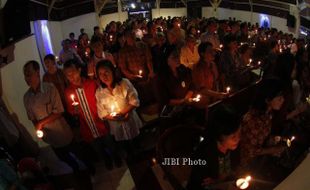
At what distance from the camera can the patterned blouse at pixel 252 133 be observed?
342 centimetres

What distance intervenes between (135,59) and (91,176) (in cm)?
266

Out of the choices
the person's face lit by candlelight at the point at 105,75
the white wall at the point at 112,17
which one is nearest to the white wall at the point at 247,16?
the white wall at the point at 112,17

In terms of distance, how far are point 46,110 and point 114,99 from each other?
991 mm

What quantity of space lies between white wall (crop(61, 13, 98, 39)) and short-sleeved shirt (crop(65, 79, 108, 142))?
1328cm

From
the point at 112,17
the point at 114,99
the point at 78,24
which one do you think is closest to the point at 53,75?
the point at 114,99

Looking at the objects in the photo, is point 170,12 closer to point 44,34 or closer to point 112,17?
point 112,17

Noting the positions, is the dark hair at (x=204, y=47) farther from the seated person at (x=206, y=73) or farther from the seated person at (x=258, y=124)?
the seated person at (x=258, y=124)

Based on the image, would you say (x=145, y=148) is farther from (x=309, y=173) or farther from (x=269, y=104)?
(x=309, y=173)

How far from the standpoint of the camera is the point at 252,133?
11.2 ft

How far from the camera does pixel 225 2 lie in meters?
29.1

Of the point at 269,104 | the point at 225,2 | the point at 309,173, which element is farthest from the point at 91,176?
the point at 225,2

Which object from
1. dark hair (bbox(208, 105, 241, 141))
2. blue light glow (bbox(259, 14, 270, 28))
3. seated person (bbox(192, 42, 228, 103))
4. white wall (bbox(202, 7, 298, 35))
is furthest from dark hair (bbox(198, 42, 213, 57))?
blue light glow (bbox(259, 14, 270, 28))

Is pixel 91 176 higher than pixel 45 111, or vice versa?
pixel 45 111

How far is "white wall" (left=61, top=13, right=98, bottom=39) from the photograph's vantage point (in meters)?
17.0
